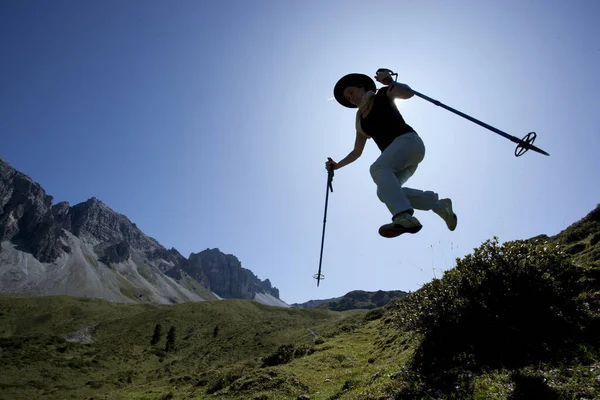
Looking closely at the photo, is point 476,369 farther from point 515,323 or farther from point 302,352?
point 302,352

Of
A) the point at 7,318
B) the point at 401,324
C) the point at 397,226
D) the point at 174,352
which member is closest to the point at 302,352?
the point at 401,324

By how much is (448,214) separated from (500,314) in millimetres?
3165

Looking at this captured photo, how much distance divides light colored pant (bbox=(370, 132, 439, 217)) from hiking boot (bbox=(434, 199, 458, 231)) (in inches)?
7.2

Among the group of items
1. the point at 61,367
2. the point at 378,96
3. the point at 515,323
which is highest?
the point at 378,96

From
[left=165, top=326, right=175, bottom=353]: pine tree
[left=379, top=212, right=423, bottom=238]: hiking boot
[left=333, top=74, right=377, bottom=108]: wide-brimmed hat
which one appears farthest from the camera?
[left=165, top=326, right=175, bottom=353]: pine tree

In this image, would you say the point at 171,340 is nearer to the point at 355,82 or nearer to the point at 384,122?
the point at 355,82

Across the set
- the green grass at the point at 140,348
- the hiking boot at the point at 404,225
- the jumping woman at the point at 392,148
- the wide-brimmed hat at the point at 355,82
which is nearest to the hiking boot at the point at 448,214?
the jumping woman at the point at 392,148

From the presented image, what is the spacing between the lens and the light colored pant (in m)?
5.20

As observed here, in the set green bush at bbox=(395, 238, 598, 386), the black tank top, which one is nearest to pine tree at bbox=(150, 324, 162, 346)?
green bush at bbox=(395, 238, 598, 386)

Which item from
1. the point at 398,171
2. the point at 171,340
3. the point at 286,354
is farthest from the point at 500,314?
the point at 171,340

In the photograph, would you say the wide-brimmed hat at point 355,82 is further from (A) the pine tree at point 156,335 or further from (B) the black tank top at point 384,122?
(A) the pine tree at point 156,335

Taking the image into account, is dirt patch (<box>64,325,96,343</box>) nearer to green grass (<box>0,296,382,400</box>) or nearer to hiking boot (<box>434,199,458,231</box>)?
green grass (<box>0,296,382,400</box>)

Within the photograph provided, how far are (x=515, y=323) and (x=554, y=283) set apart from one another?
138 centimetres

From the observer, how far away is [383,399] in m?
5.40
